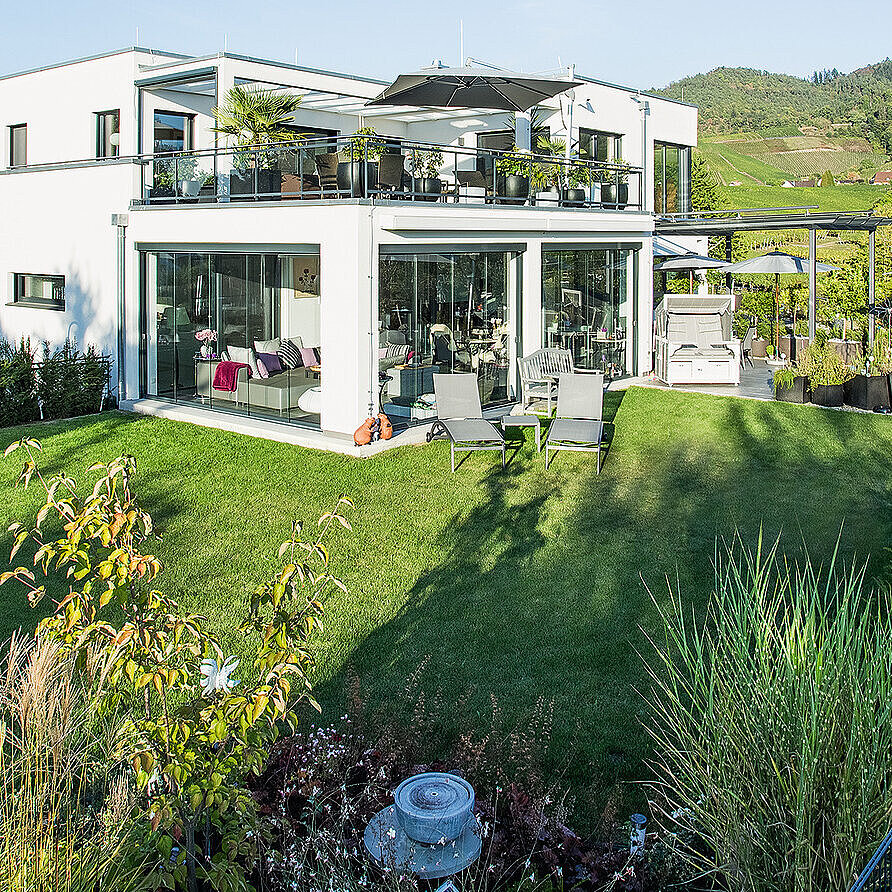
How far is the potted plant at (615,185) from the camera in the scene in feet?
65.7

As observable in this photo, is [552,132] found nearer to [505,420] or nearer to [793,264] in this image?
[793,264]

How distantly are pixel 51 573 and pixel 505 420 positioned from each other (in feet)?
A: 22.1

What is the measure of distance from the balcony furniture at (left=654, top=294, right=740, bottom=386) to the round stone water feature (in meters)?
15.2

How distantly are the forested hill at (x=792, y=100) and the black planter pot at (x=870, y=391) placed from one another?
97.6 meters

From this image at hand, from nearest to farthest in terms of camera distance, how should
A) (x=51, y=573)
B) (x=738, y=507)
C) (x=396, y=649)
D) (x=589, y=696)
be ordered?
(x=589, y=696), (x=396, y=649), (x=51, y=573), (x=738, y=507)

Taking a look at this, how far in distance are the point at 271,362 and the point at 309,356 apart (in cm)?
62

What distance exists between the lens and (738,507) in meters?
12.1

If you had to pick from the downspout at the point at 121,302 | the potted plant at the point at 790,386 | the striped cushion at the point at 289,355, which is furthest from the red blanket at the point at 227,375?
the potted plant at the point at 790,386

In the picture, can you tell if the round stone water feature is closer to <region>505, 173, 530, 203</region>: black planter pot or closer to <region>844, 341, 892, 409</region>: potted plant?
<region>844, 341, 892, 409</region>: potted plant

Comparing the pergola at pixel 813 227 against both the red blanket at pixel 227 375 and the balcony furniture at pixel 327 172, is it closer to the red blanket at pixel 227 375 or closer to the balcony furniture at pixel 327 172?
the balcony furniture at pixel 327 172

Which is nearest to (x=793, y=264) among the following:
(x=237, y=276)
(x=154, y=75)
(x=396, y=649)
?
(x=237, y=276)

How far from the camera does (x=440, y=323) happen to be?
54.3 feet

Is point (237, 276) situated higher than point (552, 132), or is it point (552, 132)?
point (552, 132)

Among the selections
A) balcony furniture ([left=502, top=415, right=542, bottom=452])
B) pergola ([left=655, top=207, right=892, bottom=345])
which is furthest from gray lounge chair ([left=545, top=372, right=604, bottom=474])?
pergola ([left=655, top=207, right=892, bottom=345])
